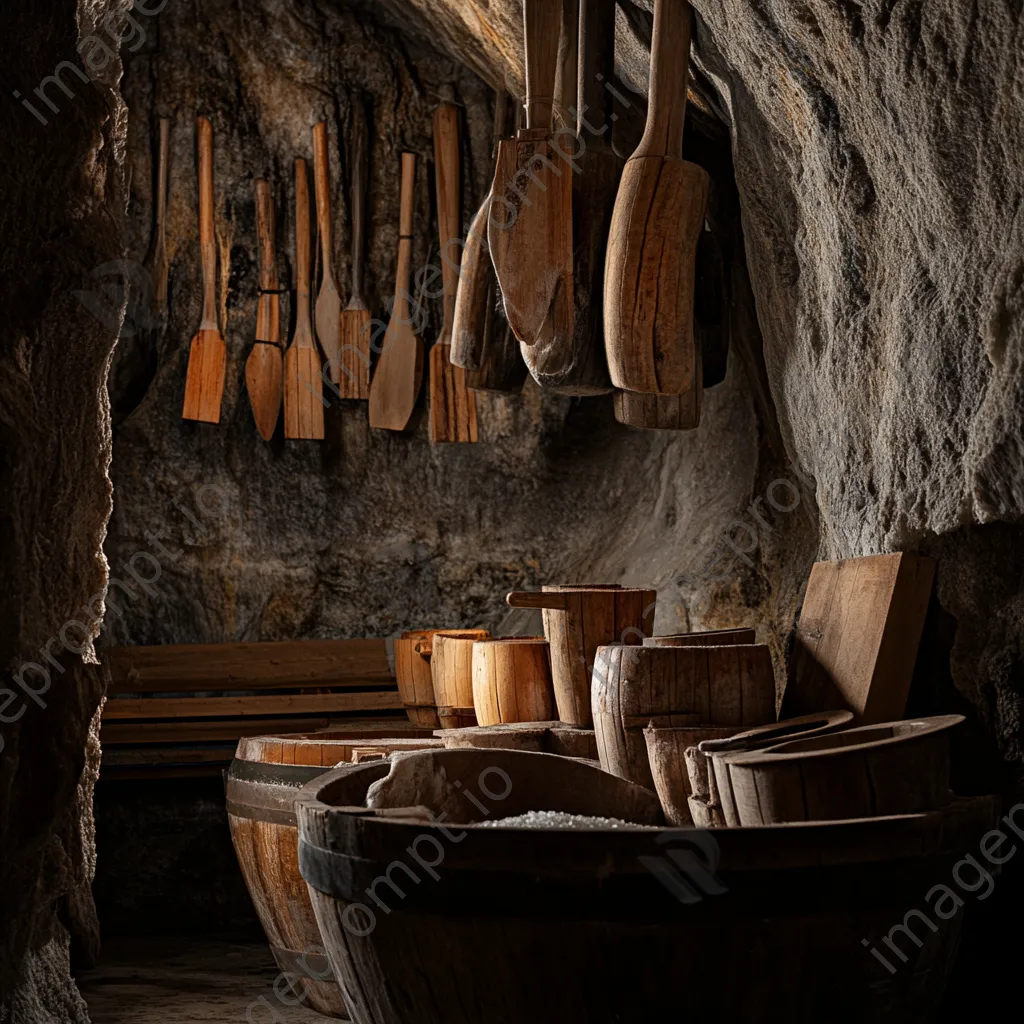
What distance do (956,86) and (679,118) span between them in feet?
3.09

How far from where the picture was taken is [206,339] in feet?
18.2

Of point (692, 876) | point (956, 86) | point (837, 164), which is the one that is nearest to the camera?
point (692, 876)

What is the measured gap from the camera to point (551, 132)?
10.1ft

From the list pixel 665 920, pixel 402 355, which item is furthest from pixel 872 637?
pixel 402 355

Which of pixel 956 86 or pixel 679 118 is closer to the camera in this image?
pixel 956 86

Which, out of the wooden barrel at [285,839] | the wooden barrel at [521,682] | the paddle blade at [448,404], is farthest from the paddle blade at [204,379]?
the wooden barrel at [521,682]

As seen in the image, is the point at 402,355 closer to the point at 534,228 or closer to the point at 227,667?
the point at 227,667

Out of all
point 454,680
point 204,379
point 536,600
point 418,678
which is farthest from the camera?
point 204,379

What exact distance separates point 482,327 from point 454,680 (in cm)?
129

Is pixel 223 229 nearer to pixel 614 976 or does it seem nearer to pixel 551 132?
pixel 551 132

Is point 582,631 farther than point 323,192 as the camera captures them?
No

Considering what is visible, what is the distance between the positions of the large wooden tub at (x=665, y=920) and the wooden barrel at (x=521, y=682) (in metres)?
1.75

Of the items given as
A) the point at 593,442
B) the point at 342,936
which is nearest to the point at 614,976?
the point at 342,936

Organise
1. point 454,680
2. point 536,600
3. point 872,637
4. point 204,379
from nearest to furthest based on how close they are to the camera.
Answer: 1. point 872,637
2. point 536,600
3. point 454,680
4. point 204,379
